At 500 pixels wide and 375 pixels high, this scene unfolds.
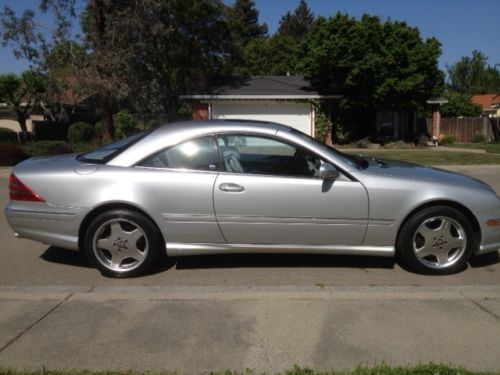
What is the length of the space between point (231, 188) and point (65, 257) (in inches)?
87.4

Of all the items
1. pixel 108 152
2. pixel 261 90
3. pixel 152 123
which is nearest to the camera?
pixel 108 152

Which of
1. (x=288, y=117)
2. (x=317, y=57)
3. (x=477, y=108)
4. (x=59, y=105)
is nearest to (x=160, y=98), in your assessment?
(x=59, y=105)

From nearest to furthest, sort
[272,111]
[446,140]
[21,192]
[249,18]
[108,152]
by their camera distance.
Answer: [21,192] → [108,152] → [272,111] → [446,140] → [249,18]

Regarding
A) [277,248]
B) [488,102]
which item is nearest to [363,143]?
[277,248]

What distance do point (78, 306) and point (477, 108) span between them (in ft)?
146

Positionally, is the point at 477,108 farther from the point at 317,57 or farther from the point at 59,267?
the point at 59,267

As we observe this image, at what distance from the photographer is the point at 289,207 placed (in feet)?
14.8

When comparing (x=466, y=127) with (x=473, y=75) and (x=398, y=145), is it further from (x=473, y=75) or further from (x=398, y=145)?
(x=473, y=75)

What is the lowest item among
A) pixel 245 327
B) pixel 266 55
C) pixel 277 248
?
pixel 245 327

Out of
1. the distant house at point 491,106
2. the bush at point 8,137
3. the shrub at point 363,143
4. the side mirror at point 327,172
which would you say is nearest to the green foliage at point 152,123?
the bush at point 8,137

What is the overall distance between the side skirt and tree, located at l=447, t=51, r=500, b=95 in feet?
263

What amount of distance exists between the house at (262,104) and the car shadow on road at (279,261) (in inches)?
727

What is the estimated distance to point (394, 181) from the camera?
4598 mm

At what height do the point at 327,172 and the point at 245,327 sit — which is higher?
the point at 327,172
